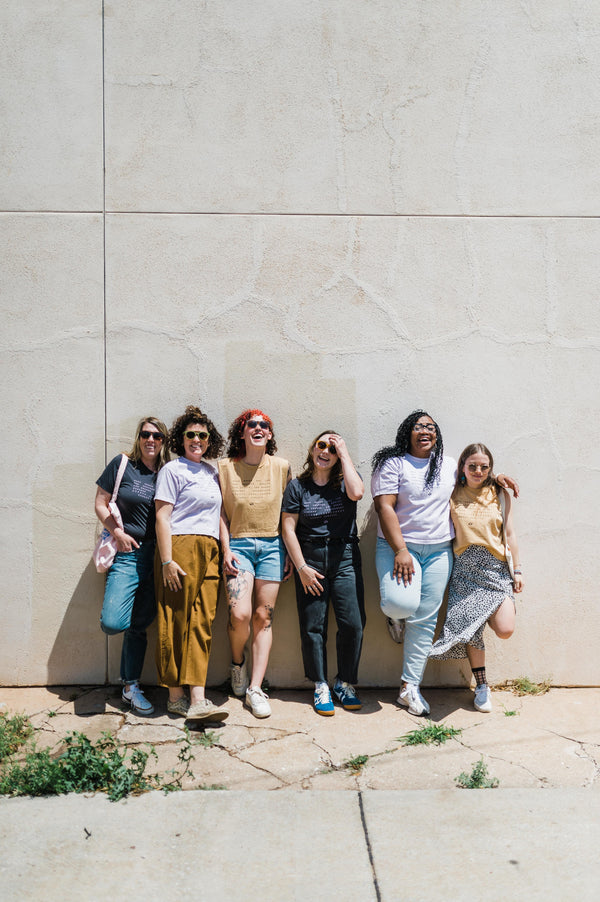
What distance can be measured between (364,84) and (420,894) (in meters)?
4.65

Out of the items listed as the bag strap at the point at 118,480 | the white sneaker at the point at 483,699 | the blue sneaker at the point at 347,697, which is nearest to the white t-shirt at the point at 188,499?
the bag strap at the point at 118,480

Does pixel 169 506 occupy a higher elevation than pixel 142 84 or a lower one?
lower

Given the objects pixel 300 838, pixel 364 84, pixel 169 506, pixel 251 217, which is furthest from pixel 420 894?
pixel 364 84

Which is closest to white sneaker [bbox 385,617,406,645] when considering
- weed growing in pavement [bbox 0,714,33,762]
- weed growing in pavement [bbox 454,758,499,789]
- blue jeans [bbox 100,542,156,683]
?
weed growing in pavement [bbox 454,758,499,789]

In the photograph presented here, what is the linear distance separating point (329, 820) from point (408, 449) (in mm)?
2335

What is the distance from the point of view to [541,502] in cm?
516

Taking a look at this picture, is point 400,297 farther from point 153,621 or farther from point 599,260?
point 153,621

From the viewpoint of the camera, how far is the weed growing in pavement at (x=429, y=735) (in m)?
4.27

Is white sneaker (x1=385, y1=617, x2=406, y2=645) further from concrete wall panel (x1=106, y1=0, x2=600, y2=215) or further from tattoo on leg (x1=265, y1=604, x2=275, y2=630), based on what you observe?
concrete wall panel (x1=106, y1=0, x2=600, y2=215)

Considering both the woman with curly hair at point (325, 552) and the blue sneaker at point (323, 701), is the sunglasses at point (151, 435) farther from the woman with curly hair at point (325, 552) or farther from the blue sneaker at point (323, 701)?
the blue sneaker at point (323, 701)

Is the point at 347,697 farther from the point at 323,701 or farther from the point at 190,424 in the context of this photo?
the point at 190,424

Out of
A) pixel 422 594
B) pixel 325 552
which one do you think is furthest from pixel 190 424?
pixel 422 594

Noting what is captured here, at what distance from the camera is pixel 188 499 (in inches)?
182

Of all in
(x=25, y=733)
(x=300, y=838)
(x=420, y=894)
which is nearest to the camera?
(x=420, y=894)
